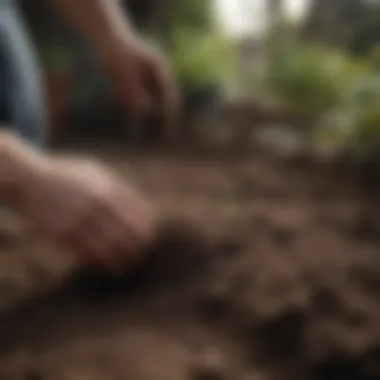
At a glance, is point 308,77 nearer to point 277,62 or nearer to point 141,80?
point 277,62

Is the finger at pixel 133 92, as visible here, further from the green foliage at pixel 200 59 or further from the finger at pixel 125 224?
the green foliage at pixel 200 59

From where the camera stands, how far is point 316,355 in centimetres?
65

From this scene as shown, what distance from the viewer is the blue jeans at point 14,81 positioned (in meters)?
0.98

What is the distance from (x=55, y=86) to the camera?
2201 mm

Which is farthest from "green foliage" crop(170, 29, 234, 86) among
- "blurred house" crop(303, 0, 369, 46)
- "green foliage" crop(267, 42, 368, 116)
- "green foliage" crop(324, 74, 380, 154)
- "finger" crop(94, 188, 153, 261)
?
"finger" crop(94, 188, 153, 261)

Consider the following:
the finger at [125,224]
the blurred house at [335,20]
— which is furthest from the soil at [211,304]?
the blurred house at [335,20]

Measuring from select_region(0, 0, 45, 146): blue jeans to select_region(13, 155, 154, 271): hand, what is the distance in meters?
0.32

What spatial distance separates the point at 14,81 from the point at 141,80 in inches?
6.4

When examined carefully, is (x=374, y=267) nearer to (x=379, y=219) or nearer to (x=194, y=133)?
(x=379, y=219)

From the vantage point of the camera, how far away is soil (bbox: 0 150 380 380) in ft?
2.13

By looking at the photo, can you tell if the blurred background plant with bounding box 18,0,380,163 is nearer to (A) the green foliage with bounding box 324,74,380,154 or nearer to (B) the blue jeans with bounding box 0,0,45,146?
(A) the green foliage with bounding box 324,74,380,154

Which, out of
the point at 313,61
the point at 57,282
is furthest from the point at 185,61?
the point at 57,282

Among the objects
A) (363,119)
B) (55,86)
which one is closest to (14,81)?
(363,119)

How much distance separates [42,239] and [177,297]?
0.30 metres
